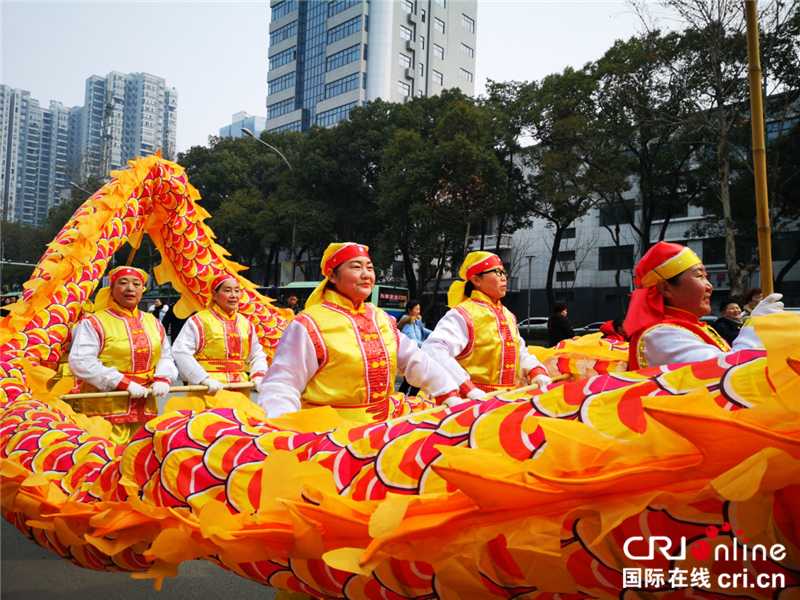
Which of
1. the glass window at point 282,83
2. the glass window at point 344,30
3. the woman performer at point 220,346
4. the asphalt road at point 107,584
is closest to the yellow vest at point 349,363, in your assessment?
the asphalt road at point 107,584

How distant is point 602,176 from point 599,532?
1846 centimetres

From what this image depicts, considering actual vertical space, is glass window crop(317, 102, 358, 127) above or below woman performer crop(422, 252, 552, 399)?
above

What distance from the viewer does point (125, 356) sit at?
4.89 meters

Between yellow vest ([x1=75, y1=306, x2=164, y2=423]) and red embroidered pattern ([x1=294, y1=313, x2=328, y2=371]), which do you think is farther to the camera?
yellow vest ([x1=75, y1=306, x2=164, y2=423])

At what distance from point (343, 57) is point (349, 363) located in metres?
50.7

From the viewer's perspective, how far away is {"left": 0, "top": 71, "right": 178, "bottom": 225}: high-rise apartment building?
53375 mm

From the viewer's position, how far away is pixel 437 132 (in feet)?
70.4

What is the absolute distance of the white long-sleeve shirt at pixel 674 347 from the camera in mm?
2292

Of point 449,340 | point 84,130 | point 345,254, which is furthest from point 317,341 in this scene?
point 84,130

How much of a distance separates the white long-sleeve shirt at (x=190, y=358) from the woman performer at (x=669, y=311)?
3757 mm

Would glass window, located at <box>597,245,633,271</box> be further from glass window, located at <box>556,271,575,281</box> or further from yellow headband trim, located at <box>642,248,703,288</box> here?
yellow headband trim, located at <box>642,248,703,288</box>

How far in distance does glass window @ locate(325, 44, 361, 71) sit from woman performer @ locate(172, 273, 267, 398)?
150 feet

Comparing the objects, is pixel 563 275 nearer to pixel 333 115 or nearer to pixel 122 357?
pixel 333 115

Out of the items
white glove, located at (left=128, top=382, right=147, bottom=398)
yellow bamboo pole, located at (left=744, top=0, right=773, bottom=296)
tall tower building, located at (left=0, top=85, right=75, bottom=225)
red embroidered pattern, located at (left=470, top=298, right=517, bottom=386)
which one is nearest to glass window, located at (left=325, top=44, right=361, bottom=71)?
tall tower building, located at (left=0, top=85, right=75, bottom=225)
